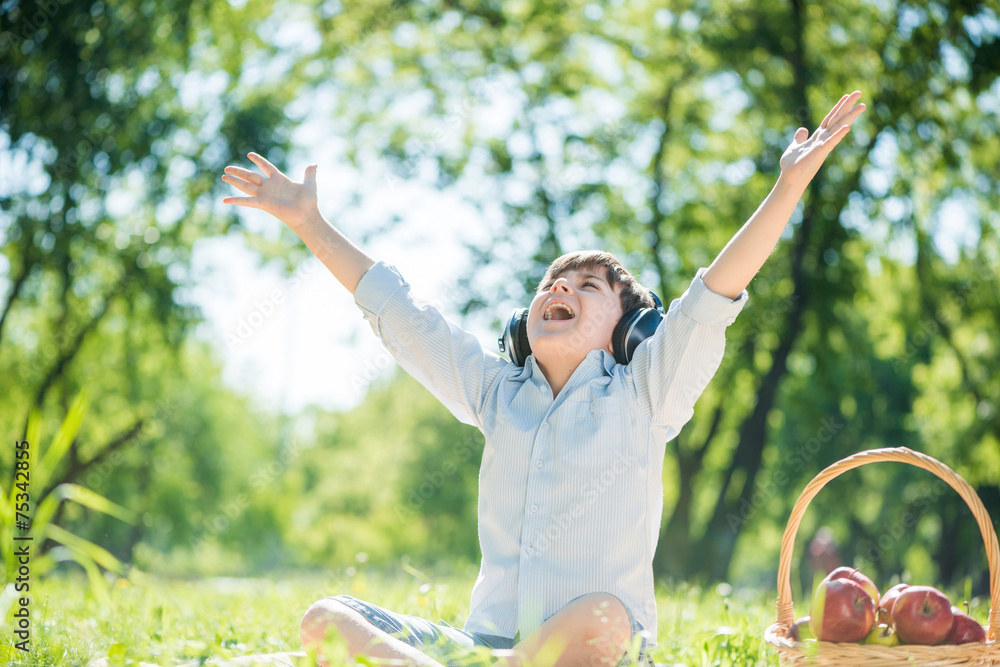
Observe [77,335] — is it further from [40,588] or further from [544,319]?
[544,319]

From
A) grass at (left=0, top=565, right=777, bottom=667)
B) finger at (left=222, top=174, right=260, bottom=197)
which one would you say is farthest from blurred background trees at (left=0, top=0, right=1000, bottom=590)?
finger at (left=222, top=174, right=260, bottom=197)

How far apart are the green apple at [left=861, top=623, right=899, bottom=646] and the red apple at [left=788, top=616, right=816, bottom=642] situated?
16 centimetres

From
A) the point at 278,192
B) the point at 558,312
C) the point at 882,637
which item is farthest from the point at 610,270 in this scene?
the point at 882,637

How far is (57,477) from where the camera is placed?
1509 cm

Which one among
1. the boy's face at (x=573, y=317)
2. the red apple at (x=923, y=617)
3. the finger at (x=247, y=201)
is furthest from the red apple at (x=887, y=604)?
the finger at (x=247, y=201)

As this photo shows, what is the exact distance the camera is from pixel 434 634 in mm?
2672

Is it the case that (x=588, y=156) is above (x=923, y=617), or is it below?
above

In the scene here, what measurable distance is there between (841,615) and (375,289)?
1.85m

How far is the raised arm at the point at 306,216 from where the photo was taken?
9.97ft

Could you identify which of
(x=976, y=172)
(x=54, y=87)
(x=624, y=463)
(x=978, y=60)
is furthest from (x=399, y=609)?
(x=976, y=172)

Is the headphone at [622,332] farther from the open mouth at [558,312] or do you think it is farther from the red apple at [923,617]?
the red apple at [923,617]

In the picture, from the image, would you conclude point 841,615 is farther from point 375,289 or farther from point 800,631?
point 375,289

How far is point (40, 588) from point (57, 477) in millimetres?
10428

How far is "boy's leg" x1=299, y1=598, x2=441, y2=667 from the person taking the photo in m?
2.31
